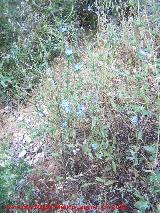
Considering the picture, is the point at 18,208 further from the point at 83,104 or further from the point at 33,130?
the point at 83,104

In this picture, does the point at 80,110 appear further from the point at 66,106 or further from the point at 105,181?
the point at 105,181

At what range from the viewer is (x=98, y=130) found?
10.0 ft

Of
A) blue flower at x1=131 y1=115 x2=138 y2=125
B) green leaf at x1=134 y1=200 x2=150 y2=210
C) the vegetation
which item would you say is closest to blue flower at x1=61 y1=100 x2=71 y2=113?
the vegetation

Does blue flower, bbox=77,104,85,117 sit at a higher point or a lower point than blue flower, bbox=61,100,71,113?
lower

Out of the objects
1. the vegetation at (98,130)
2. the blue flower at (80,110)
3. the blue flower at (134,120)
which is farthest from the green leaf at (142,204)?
the blue flower at (80,110)

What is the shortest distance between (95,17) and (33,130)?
1.89m

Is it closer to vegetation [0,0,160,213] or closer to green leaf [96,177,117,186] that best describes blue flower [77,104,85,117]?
vegetation [0,0,160,213]

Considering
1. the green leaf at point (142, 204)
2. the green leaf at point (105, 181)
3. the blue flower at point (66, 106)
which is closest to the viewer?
the green leaf at point (142, 204)

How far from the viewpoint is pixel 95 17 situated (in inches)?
187

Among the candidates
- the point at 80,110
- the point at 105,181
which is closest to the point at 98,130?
the point at 80,110

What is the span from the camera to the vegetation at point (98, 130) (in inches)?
111

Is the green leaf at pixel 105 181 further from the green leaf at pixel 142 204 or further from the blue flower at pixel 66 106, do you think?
the blue flower at pixel 66 106

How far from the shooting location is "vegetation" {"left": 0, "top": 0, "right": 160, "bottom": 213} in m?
2.81

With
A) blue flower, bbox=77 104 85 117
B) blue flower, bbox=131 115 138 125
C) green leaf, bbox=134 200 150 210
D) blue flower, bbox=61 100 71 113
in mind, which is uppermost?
blue flower, bbox=61 100 71 113
